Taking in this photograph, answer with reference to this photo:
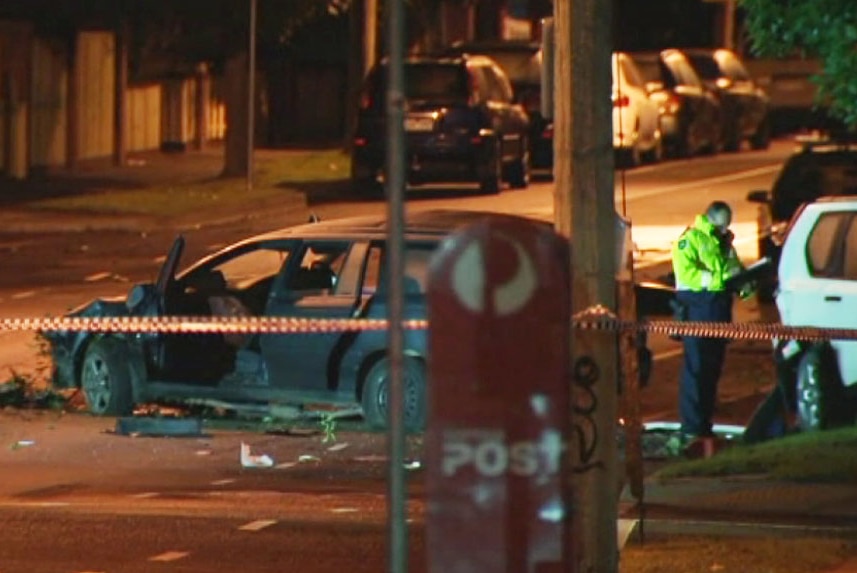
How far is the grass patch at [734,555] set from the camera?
9703 mm

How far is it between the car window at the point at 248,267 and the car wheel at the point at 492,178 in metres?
17.5

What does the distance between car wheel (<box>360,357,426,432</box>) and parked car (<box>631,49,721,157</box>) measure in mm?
26122

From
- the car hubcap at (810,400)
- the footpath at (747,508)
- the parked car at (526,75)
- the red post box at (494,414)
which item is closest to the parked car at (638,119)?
the parked car at (526,75)

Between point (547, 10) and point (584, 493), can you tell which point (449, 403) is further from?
point (547, 10)

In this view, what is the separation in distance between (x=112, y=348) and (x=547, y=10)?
→ 4.15 m

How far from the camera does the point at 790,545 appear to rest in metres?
10.2

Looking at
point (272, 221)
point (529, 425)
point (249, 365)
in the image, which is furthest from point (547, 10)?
point (272, 221)

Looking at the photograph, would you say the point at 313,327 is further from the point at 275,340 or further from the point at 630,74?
the point at 630,74

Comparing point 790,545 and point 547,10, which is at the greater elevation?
point 547,10

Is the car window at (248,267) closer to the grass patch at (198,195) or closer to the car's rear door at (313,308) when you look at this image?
the car's rear door at (313,308)

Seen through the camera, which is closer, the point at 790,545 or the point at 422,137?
the point at 790,545

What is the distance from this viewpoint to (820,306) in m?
14.8

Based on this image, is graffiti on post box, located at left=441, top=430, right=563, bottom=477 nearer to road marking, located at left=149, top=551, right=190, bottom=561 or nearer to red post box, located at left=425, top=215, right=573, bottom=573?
red post box, located at left=425, top=215, right=573, bottom=573

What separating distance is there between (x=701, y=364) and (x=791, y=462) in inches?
111
